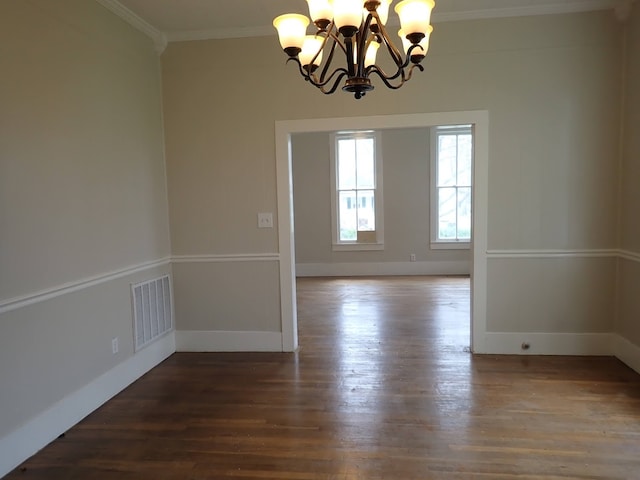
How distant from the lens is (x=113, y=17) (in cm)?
321

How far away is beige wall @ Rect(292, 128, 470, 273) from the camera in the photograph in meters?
7.86

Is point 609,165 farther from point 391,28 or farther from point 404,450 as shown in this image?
point 404,450

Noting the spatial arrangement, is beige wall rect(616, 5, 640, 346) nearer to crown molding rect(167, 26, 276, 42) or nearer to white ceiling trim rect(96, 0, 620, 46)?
white ceiling trim rect(96, 0, 620, 46)

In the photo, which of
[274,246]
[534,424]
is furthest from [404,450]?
[274,246]

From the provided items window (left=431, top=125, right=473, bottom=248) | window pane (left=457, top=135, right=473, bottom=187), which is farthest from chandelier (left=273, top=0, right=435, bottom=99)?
window pane (left=457, top=135, right=473, bottom=187)

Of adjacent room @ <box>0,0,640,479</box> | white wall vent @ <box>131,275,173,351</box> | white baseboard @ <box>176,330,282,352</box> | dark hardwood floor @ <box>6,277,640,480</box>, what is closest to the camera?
dark hardwood floor @ <box>6,277,640,480</box>

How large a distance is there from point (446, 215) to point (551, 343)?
4.52 m

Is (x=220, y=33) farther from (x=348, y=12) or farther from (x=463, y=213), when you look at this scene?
(x=463, y=213)

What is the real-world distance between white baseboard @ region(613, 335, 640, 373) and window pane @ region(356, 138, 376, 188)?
505cm

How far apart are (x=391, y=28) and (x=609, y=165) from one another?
6.96 ft

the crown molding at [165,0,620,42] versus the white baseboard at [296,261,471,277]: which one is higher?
the crown molding at [165,0,620,42]

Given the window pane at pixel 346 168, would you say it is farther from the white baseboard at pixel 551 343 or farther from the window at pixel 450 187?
the white baseboard at pixel 551 343

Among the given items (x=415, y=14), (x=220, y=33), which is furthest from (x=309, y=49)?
(x=220, y=33)

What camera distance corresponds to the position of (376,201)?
8000mm
